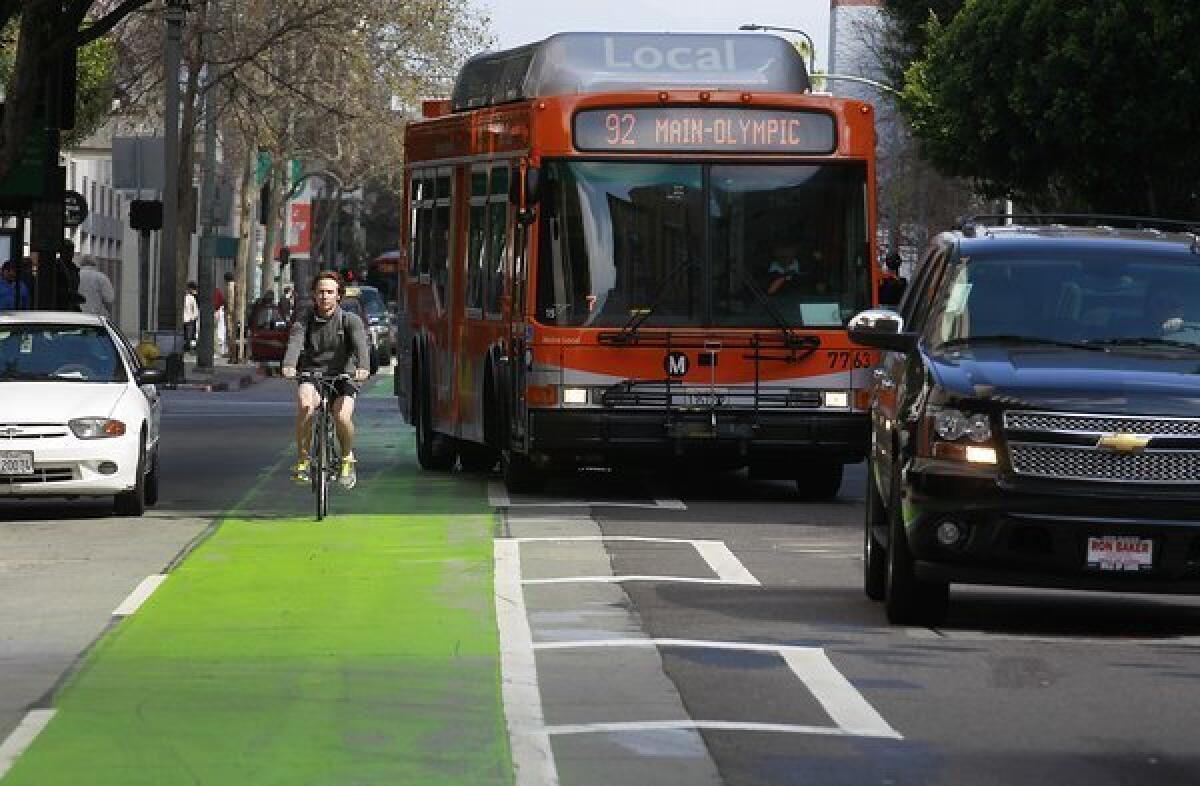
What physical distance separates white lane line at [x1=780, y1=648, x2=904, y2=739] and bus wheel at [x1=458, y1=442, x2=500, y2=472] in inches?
551

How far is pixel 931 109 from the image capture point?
2388 inches

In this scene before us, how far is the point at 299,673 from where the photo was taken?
500 inches

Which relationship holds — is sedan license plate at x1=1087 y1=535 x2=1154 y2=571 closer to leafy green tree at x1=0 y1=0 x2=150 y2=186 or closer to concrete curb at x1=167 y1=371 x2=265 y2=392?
leafy green tree at x1=0 y1=0 x2=150 y2=186

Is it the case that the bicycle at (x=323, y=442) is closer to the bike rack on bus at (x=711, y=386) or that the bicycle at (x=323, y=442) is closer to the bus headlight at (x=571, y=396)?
the bus headlight at (x=571, y=396)

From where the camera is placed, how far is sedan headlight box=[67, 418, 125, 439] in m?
21.4

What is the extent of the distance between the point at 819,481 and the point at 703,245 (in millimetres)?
2380

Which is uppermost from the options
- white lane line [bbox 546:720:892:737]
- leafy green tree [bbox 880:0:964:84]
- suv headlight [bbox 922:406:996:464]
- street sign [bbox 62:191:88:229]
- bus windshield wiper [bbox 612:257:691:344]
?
leafy green tree [bbox 880:0:964:84]

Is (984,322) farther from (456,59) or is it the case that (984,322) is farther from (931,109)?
(456,59)

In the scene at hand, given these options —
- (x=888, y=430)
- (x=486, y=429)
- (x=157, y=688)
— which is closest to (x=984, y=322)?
(x=888, y=430)

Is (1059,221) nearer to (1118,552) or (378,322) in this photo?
(1118,552)

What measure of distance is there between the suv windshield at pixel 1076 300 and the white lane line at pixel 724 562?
7.90 ft

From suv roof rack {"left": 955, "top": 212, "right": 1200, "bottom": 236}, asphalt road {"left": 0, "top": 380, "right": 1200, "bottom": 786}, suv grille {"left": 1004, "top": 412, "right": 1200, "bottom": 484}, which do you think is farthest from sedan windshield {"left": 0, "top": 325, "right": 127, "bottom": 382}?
suv grille {"left": 1004, "top": 412, "right": 1200, "bottom": 484}

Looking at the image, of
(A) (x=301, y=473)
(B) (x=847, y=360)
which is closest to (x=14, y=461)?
(A) (x=301, y=473)

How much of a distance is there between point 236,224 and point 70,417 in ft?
240
